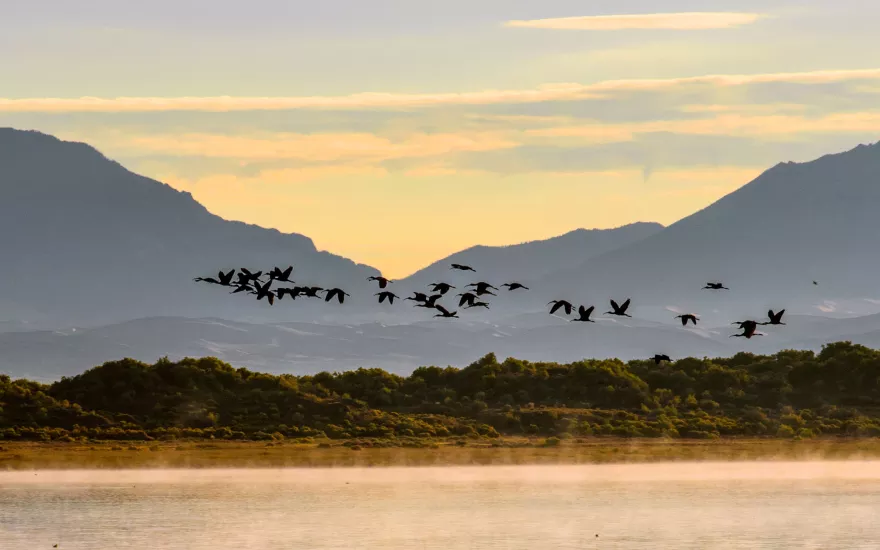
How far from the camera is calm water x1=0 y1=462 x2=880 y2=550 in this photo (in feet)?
175

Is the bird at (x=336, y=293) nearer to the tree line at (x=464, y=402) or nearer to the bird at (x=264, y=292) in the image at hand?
the bird at (x=264, y=292)

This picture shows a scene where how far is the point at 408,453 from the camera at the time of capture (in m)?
85.7

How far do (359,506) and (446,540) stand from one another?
9747 mm

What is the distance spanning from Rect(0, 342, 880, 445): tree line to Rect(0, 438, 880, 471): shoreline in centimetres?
244

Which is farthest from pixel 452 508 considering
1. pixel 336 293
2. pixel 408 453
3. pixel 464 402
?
pixel 464 402

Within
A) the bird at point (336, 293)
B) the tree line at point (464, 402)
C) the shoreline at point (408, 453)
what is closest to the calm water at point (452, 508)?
the shoreline at point (408, 453)

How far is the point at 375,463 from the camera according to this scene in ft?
267

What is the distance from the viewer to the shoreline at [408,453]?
266 ft

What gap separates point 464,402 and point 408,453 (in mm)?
16345

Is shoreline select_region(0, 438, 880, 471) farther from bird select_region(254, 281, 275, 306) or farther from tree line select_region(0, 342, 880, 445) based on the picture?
bird select_region(254, 281, 275, 306)

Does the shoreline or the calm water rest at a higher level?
the shoreline

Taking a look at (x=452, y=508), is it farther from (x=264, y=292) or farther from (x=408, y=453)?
(x=408, y=453)

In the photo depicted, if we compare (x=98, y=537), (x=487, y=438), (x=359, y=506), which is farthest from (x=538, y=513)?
(x=487, y=438)

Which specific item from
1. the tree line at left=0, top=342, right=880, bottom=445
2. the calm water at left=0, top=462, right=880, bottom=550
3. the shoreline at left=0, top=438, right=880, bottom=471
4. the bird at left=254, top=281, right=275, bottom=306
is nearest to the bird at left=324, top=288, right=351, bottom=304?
the bird at left=254, top=281, right=275, bottom=306
